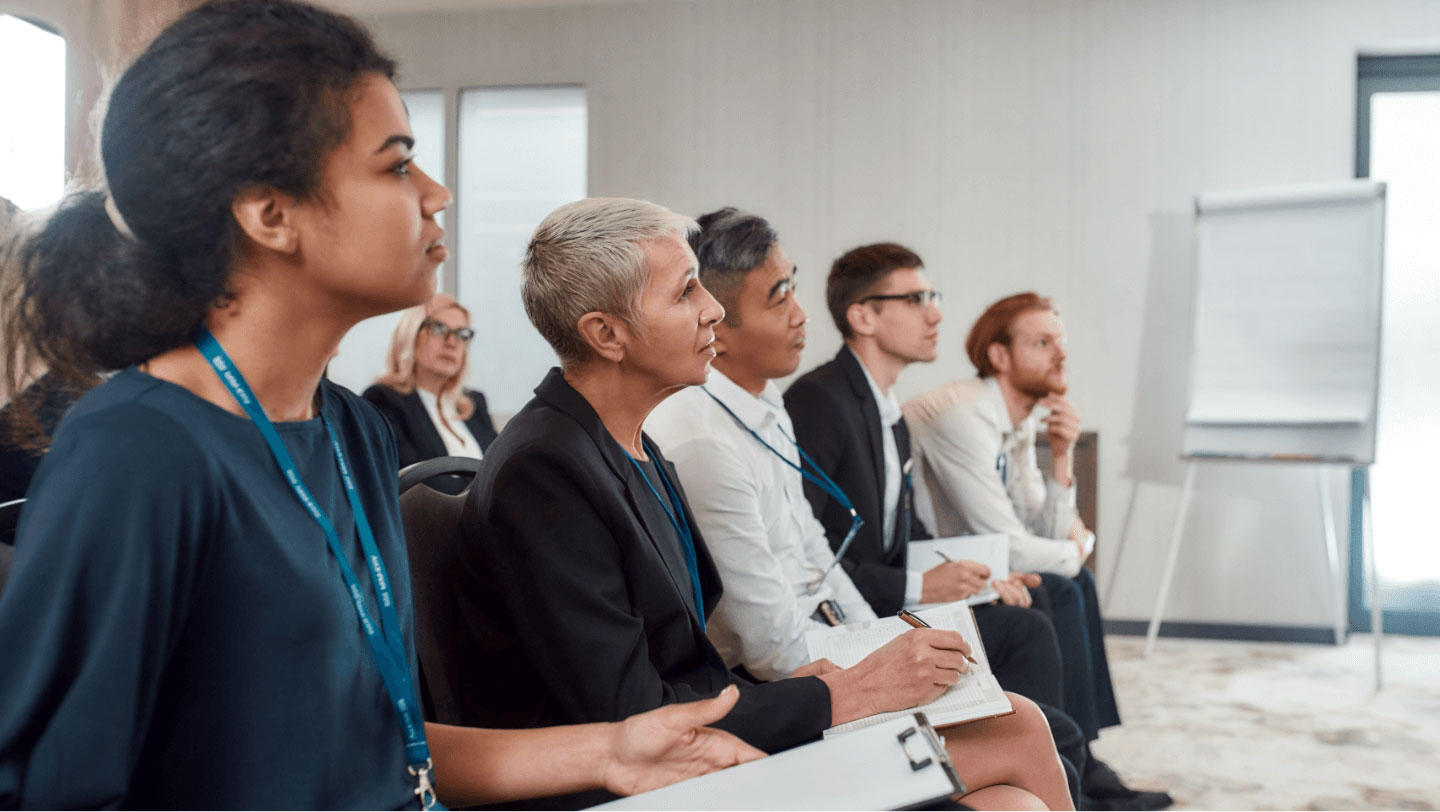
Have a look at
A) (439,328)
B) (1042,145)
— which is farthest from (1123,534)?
(439,328)

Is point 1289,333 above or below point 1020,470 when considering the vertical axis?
above

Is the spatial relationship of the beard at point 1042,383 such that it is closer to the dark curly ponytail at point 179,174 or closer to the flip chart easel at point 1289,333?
the flip chart easel at point 1289,333

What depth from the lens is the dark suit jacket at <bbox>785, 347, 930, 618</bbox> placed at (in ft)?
7.43

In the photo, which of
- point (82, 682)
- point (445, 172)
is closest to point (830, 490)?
point (82, 682)

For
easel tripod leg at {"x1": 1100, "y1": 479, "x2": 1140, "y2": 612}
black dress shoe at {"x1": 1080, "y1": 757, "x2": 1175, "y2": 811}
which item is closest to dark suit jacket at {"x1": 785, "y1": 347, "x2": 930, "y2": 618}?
black dress shoe at {"x1": 1080, "y1": 757, "x2": 1175, "y2": 811}

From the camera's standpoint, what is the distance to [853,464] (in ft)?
7.88

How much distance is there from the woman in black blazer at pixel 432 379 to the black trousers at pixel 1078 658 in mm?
2025

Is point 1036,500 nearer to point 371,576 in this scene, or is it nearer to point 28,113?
point 371,576

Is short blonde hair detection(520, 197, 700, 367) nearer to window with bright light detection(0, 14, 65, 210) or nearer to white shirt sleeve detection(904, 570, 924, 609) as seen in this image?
white shirt sleeve detection(904, 570, 924, 609)

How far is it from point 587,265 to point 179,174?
645mm

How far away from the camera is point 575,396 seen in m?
1.32

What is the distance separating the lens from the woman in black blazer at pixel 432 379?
3719 mm

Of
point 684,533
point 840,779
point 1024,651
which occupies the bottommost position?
point 1024,651

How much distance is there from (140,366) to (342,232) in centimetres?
18
